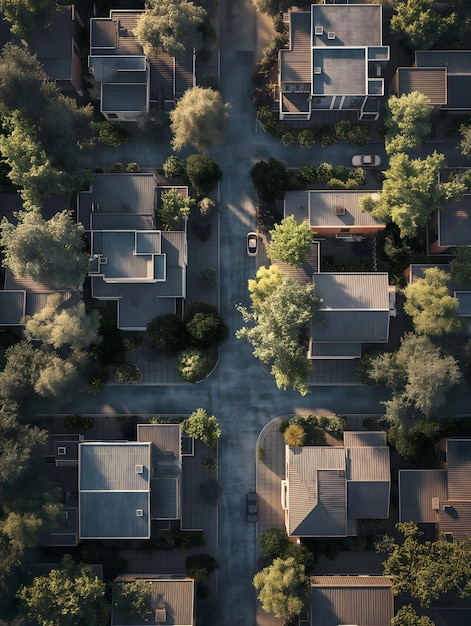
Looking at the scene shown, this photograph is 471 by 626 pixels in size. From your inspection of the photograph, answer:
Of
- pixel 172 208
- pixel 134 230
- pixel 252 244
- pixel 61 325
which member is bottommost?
pixel 61 325

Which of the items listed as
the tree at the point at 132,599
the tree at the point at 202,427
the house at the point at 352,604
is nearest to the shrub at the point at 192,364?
the tree at the point at 202,427

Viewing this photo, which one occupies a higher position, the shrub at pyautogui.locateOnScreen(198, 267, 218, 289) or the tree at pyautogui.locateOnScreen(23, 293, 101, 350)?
the shrub at pyautogui.locateOnScreen(198, 267, 218, 289)

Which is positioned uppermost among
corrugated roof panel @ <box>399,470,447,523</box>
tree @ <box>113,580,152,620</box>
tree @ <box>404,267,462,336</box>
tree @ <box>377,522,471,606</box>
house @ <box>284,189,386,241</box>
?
house @ <box>284,189,386,241</box>

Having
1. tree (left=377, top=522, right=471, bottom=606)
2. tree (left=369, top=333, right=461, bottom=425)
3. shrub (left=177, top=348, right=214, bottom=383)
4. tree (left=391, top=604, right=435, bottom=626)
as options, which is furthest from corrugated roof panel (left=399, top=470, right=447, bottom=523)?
shrub (left=177, top=348, right=214, bottom=383)

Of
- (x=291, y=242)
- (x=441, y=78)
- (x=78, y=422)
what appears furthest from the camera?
(x=78, y=422)

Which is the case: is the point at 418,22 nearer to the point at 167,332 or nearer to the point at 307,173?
the point at 307,173

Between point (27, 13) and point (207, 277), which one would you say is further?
point (207, 277)

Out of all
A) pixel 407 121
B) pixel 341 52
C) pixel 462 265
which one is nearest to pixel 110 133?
pixel 341 52

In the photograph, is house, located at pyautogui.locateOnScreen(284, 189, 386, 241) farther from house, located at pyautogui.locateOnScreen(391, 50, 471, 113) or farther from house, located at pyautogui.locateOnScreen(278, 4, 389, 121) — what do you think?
house, located at pyautogui.locateOnScreen(391, 50, 471, 113)
